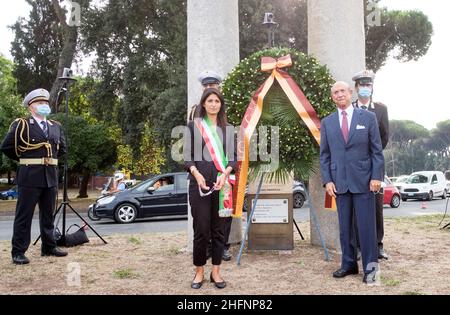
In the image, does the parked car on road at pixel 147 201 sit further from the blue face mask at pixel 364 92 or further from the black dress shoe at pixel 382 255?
the blue face mask at pixel 364 92

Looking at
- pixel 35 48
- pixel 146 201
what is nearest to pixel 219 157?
pixel 146 201

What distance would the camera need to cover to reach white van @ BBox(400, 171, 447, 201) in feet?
90.5

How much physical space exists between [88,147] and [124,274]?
2314cm

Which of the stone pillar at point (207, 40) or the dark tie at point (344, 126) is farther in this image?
the stone pillar at point (207, 40)

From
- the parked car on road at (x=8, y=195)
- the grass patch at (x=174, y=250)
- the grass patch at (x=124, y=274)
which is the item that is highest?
the grass patch at (x=124, y=274)

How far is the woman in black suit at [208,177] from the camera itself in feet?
15.1

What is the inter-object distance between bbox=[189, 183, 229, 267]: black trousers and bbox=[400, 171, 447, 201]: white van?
25340 millimetres

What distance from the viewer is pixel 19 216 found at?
627 cm

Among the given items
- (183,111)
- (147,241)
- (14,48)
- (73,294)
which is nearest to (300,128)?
(73,294)

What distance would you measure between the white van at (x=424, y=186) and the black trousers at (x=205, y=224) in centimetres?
2534

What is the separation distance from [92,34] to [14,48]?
1059 inches

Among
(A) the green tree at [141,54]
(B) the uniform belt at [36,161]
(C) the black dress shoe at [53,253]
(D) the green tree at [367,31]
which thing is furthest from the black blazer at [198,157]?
(D) the green tree at [367,31]

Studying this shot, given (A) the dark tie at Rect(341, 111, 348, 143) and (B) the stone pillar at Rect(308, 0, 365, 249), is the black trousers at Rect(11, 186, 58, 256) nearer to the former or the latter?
(B) the stone pillar at Rect(308, 0, 365, 249)

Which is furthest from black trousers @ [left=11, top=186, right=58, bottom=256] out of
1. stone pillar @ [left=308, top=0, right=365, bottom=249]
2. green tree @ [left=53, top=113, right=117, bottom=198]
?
green tree @ [left=53, top=113, right=117, bottom=198]
